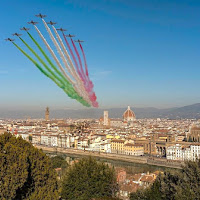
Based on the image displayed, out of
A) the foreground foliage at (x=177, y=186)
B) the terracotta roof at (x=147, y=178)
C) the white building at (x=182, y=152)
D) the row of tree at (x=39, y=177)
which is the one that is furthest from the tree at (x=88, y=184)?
the white building at (x=182, y=152)

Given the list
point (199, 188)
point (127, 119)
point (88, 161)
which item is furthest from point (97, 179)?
point (127, 119)

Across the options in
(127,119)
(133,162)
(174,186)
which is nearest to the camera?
(174,186)

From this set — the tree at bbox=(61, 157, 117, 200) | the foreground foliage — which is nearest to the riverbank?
the tree at bbox=(61, 157, 117, 200)

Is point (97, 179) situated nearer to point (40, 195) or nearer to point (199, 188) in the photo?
point (40, 195)

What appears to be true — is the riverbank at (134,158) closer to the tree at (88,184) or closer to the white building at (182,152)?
the white building at (182,152)

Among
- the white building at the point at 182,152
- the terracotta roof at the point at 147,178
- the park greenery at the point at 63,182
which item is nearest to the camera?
the park greenery at the point at 63,182

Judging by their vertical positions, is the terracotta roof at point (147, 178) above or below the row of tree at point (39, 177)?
below

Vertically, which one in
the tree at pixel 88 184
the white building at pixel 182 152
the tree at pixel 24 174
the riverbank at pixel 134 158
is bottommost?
the riverbank at pixel 134 158

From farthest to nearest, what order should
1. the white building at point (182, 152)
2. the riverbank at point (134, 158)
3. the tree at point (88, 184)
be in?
the white building at point (182, 152)
the riverbank at point (134, 158)
the tree at point (88, 184)
